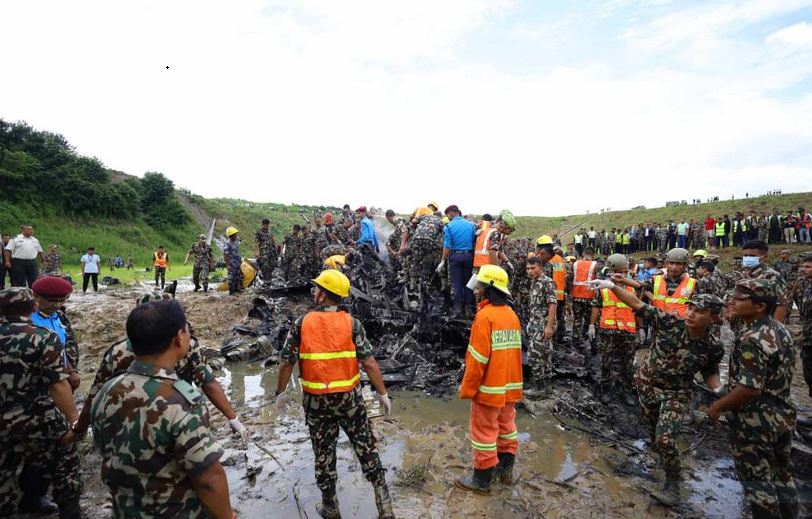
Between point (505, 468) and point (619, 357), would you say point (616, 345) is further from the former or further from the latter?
point (505, 468)

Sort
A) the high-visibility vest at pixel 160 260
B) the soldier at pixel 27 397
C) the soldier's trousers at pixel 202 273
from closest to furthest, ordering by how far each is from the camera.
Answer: the soldier at pixel 27 397 → the soldier's trousers at pixel 202 273 → the high-visibility vest at pixel 160 260

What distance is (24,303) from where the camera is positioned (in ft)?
10.4

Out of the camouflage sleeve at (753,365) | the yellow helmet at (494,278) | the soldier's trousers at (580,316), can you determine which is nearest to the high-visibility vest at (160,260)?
the soldier's trousers at (580,316)

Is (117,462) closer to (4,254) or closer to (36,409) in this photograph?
(36,409)

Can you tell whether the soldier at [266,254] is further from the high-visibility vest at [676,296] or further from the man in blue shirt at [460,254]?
the high-visibility vest at [676,296]

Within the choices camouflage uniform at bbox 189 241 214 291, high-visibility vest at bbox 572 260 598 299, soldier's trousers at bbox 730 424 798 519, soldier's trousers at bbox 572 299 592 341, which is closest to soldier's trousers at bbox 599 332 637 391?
high-visibility vest at bbox 572 260 598 299

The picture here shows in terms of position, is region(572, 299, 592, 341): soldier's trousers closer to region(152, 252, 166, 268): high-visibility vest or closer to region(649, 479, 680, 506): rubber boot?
region(649, 479, 680, 506): rubber boot

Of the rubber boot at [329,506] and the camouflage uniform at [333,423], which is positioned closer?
the camouflage uniform at [333,423]

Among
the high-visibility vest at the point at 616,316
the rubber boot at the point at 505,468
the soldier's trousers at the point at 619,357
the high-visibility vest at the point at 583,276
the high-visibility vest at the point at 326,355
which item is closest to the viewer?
the high-visibility vest at the point at 326,355

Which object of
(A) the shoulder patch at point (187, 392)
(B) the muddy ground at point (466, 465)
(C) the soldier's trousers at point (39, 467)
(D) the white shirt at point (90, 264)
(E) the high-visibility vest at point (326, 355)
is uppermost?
(A) the shoulder patch at point (187, 392)

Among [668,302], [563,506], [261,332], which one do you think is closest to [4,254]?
[261,332]

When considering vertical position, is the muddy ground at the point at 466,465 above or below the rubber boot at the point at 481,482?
below

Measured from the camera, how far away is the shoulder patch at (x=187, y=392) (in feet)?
6.33

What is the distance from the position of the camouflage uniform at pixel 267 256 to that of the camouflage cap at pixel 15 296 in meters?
12.5
